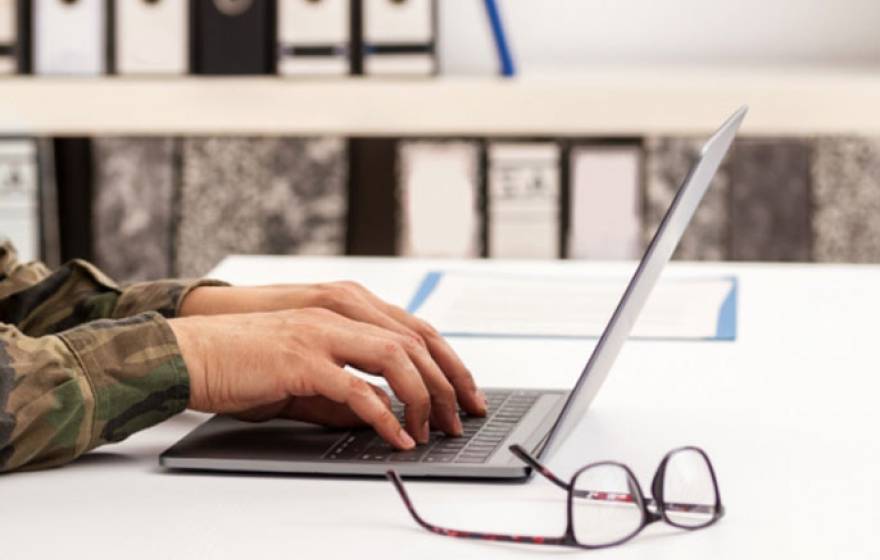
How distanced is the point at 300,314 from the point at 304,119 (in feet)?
5.73

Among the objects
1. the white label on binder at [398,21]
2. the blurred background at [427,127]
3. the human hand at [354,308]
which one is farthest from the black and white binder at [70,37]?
the human hand at [354,308]

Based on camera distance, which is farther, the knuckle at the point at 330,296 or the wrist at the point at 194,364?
the knuckle at the point at 330,296

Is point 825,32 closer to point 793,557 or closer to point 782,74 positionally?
point 782,74

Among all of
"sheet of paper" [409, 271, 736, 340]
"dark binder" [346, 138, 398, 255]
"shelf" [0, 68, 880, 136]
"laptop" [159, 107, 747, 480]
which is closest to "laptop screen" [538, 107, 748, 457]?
"laptop" [159, 107, 747, 480]

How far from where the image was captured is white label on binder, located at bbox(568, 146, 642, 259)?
2.92 meters

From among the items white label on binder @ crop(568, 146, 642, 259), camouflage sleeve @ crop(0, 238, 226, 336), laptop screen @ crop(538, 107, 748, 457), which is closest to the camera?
laptop screen @ crop(538, 107, 748, 457)

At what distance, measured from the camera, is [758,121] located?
272 cm

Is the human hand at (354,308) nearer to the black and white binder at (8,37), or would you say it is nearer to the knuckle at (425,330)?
the knuckle at (425,330)

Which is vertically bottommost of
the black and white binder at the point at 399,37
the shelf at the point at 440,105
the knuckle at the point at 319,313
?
the knuckle at the point at 319,313

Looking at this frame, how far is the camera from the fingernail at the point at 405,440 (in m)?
1.01

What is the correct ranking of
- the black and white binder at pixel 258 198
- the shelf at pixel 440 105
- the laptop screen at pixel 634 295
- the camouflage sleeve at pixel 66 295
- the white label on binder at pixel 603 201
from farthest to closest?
the black and white binder at pixel 258 198 → the white label on binder at pixel 603 201 → the shelf at pixel 440 105 → the camouflage sleeve at pixel 66 295 → the laptop screen at pixel 634 295

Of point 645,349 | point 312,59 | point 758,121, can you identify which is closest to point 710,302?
point 645,349

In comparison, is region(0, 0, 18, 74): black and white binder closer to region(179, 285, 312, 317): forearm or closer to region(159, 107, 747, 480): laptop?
region(179, 285, 312, 317): forearm

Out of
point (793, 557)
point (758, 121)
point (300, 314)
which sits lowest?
point (793, 557)
